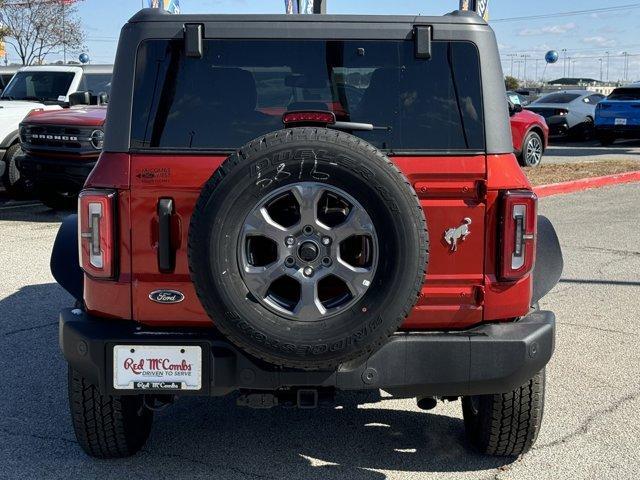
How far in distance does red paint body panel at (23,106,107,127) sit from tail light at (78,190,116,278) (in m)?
7.48

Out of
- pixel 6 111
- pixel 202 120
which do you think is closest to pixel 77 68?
pixel 6 111

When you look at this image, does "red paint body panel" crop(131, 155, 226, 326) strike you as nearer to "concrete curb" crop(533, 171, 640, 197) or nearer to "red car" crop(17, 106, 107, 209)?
"red car" crop(17, 106, 107, 209)

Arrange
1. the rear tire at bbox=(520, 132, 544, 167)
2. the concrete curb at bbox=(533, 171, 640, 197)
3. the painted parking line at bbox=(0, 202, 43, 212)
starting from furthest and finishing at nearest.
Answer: the rear tire at bbox=(520, 132, 544, 167)
the concrete curb at bbox=(533, 171, 640, 197)
the painted parking line at bbox=(0, 202, 43, 212)

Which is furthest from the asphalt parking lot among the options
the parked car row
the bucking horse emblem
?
the parked car row

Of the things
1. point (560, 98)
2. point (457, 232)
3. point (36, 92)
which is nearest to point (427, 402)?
point (457, 232)

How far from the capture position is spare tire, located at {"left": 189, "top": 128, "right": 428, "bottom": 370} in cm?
315

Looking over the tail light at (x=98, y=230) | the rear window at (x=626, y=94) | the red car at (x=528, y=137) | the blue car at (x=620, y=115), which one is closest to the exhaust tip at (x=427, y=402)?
the tail light at (x=98, y=230)

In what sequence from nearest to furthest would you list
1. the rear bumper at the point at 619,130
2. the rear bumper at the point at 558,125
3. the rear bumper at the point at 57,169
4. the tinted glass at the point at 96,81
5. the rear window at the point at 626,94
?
the rear bumper at the point at 57,169, the tinted glass at the point at 96,81, the rear bumper at the point at 619,130, the rear window at the point at 626,94, the rear bumper at the point at 558,125

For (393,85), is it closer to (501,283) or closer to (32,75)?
(501,283)

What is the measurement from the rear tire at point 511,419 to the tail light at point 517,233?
1.67 ft

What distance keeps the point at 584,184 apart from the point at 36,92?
856 cm

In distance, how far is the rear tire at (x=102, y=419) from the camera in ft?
12.5

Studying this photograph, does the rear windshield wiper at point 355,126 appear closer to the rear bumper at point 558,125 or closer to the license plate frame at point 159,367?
the license plate frame at point 159,367

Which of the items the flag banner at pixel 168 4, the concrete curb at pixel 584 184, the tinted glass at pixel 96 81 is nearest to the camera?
the flag banner at pixel 168 4
